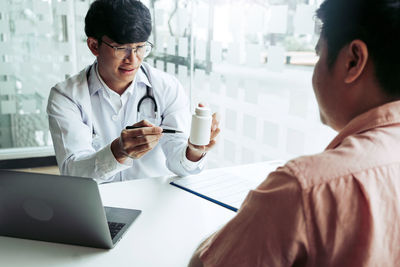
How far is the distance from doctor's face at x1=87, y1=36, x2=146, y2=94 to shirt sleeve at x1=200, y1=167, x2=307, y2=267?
→ 1208 millimetres

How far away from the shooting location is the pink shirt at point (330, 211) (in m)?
0.56

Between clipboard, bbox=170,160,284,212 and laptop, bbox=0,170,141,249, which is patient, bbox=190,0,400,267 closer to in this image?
laptop, bbox=0,170,141,249

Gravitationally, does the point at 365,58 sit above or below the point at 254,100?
above

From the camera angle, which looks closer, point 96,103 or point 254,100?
point 96,103

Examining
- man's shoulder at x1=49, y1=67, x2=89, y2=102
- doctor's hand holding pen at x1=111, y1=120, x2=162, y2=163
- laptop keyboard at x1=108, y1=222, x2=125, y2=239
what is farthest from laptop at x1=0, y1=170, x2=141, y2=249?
man's shoulder at x1=49, y1=67, x2=89, y2=102

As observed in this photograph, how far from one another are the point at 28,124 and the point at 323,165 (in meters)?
3.54

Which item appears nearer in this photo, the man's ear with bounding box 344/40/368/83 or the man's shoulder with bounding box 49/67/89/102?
the man's ear with bounding box 344/40/368/83

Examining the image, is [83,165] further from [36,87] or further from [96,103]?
[36,87]

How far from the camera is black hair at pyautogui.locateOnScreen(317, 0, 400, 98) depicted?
61cm

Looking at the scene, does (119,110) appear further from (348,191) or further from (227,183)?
(348,191)

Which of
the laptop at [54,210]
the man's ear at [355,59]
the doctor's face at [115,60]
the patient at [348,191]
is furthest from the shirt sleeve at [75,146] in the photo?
the man's ear at [355,59]

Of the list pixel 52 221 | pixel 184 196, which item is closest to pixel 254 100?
pixel 184 196

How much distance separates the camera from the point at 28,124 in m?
3.61

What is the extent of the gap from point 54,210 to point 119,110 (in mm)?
896
